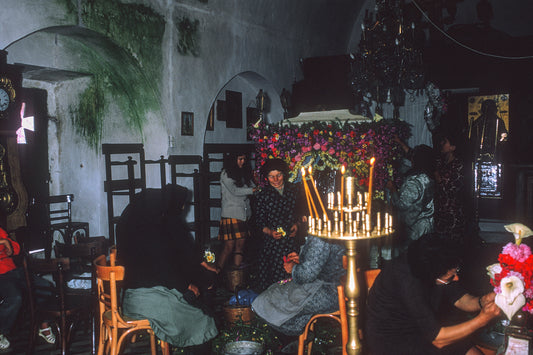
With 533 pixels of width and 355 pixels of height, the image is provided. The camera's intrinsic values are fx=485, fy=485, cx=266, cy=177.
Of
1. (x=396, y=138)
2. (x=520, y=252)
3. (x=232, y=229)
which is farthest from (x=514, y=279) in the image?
(x=232, y=229)

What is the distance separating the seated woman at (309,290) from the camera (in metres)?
3.70

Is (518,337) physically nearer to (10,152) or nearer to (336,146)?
(336,146)

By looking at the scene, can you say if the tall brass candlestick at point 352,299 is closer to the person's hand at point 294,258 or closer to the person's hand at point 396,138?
the person's hand at point 294,258

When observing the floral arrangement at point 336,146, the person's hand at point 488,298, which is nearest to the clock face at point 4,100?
the floral arrangement at point 336,146

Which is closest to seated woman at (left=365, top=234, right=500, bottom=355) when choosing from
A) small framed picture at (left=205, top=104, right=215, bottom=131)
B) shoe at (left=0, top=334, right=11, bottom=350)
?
shoe at (left=0, top=334, right=11, bottom=350)

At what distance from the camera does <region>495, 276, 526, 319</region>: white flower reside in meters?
2.17

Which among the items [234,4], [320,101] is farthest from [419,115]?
[234,4]

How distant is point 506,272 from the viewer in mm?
2268

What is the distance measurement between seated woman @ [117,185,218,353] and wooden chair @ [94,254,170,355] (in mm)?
79

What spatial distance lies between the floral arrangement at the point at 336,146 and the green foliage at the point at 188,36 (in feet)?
6.73

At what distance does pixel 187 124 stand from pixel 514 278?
18.5 ft

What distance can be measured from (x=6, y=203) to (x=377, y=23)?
5.27 metres

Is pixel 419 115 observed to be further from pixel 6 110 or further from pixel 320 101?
pixel 6 110

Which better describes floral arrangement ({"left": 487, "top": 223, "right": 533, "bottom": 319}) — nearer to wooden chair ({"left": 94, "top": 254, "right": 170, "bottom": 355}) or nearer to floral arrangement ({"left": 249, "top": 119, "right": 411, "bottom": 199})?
wooden chair ({"left": 94, "top": 254, "right": 170, "bottom": 355})
